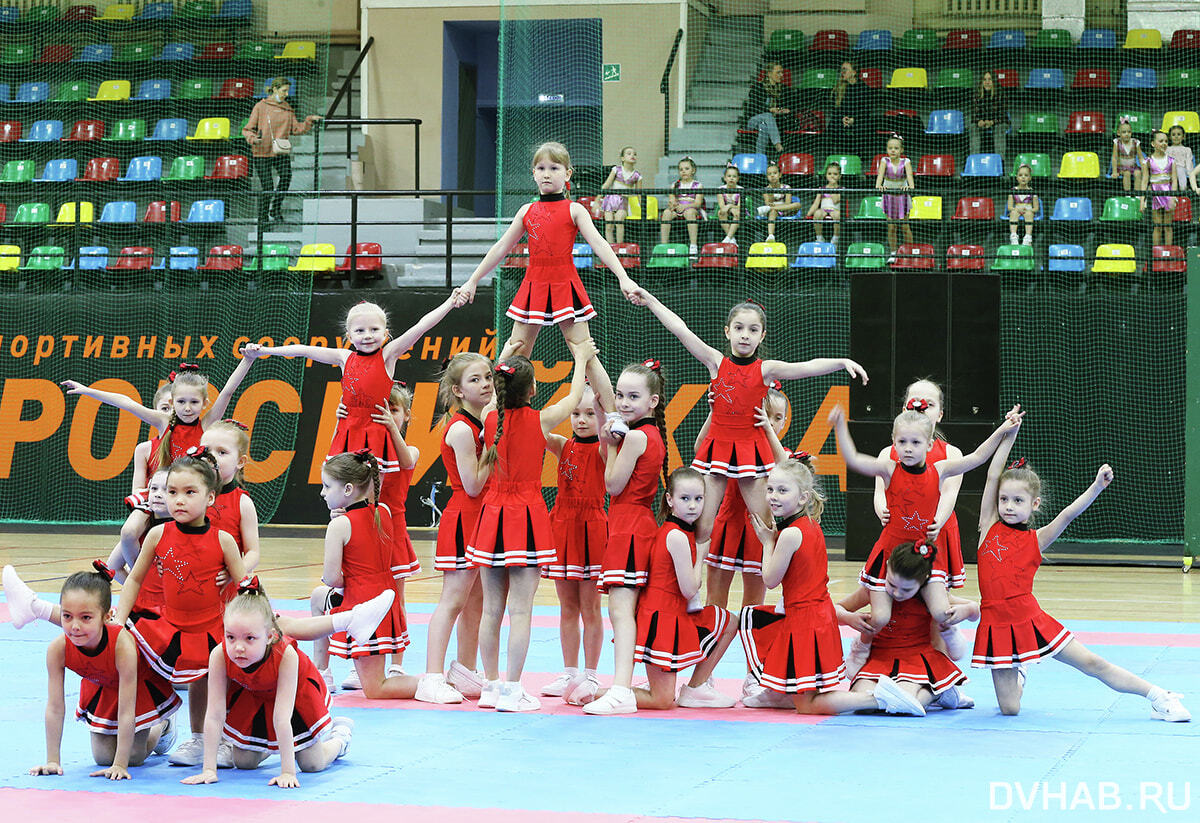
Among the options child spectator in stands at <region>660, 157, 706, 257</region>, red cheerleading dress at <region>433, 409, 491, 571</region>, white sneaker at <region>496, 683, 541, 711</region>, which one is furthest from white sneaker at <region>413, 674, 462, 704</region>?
child spectator in stands at <region>660, 157, 706, 257</region>

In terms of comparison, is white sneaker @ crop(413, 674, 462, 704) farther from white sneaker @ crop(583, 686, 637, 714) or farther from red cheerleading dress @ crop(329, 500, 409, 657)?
white sneaker @ crop(583, 686, 637, 714)

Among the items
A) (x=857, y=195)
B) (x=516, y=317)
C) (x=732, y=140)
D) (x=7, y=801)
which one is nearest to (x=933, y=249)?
(x=857, y=195)

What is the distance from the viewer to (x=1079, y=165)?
14.4 m

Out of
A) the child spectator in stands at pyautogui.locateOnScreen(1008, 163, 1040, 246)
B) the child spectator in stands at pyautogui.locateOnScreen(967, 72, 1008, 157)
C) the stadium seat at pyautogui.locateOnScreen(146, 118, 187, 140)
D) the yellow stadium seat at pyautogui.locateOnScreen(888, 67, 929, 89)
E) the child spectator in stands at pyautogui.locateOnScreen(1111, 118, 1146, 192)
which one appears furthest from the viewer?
the stadium seat at pyautogui.locateOnScreen(146, 118, 187, 140)

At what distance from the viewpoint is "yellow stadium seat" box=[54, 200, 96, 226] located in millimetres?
14555

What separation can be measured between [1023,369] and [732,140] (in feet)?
13.2

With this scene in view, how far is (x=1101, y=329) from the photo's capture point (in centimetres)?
1254

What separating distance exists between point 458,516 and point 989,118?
10726 mm

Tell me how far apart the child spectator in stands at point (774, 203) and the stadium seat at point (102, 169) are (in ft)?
25.1

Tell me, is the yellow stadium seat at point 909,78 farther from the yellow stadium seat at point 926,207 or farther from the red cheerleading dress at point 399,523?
the red cheerleading dress at point 399,523

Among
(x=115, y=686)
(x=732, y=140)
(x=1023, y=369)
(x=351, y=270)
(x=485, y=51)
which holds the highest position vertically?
(x=485, y=51)

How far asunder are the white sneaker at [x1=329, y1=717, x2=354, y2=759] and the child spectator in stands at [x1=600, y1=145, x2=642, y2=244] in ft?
27.3

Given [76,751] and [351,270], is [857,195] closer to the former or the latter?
[351,270]

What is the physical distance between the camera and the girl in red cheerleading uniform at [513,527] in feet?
18.9
